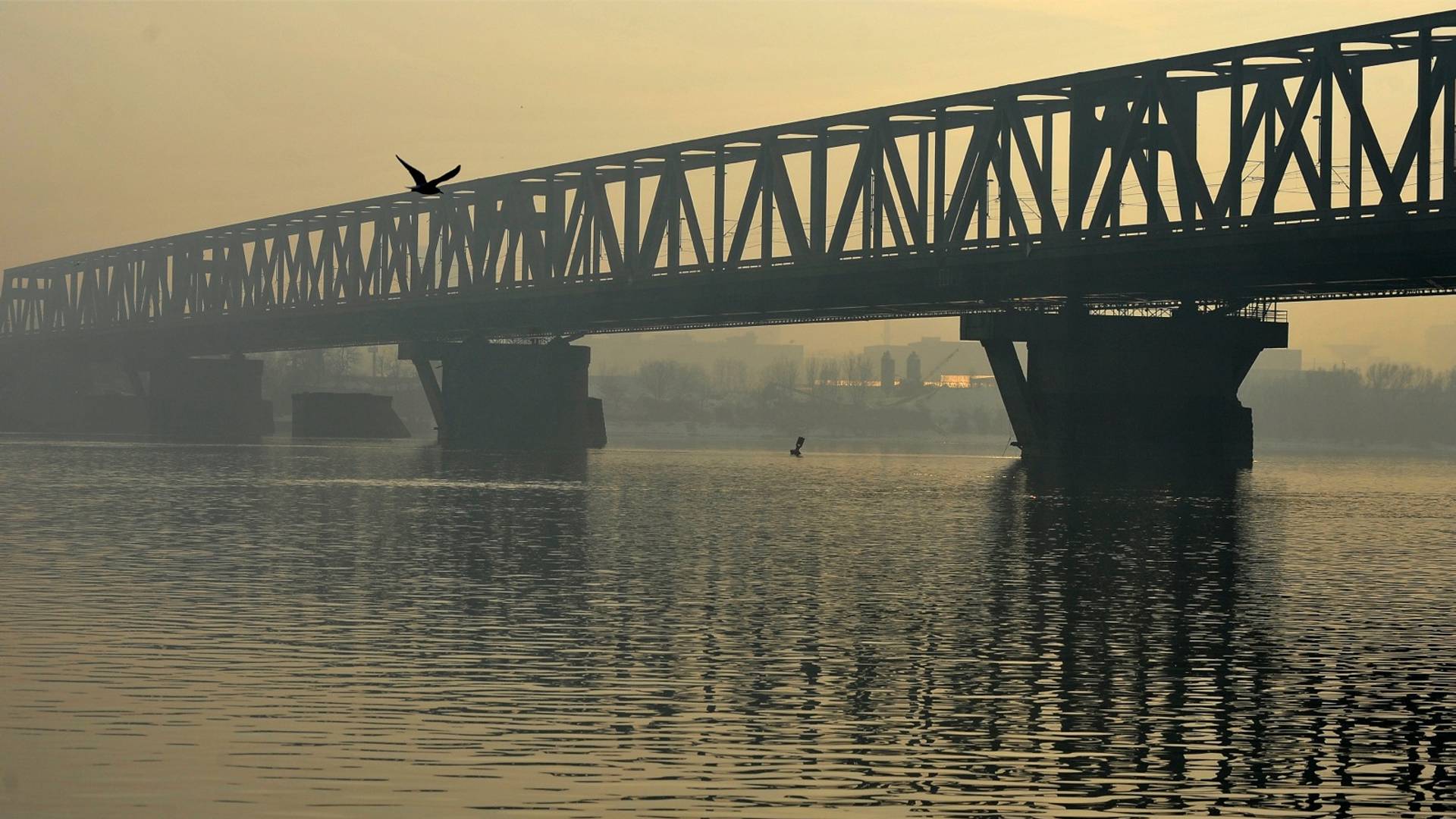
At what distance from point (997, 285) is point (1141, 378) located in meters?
8.28

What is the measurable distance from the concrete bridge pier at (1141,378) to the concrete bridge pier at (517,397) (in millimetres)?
57087

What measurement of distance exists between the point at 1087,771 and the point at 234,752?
307 inches

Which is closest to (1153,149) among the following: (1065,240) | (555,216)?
(1065,240)

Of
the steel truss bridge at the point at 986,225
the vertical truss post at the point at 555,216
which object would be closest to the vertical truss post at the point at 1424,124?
the steel truss bridge at the point at 986,225

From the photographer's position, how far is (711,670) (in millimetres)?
25375

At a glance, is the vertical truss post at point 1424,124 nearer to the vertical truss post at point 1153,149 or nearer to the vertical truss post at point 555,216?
the vertical truss post at point 1153,149

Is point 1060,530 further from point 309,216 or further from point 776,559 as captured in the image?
point 309,216

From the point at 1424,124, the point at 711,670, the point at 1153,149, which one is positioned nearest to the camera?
the point at 711,670

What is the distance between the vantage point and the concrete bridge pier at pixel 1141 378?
101 m

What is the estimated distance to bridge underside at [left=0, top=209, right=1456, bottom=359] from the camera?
79438 mm

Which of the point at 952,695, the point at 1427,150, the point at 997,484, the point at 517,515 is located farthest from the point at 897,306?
the point at 952,695

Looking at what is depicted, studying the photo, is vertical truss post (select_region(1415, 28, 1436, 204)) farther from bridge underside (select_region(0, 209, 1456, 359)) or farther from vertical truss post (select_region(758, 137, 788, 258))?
vertical truss post (select_region(758, 137, 788, 258))

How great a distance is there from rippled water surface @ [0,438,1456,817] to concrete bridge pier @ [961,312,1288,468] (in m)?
43.3

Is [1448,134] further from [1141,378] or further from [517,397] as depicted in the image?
[517,397]
